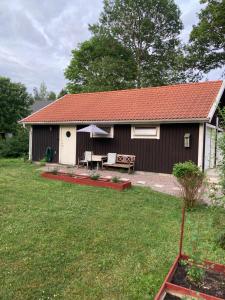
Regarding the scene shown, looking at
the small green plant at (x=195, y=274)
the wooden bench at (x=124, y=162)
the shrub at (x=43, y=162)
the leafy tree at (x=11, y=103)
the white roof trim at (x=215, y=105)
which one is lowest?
the small green plant at (x=195, y=274)

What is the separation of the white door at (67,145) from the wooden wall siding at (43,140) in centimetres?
28

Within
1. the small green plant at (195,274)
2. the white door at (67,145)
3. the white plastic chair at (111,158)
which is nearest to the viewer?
the small green plant at (195,274)

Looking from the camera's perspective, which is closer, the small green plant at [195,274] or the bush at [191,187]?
the small green plant at [195,274]

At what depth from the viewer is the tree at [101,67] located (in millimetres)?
24875

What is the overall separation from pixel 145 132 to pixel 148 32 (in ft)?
59.0

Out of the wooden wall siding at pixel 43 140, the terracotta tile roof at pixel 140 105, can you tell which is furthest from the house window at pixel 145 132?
the wooden wall siding at pixel 43 140

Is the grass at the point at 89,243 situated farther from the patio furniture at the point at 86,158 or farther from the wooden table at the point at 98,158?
the patio furniture at the point at 86,158

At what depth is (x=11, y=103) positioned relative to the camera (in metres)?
27.1

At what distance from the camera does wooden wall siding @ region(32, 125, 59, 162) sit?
14.1 metres

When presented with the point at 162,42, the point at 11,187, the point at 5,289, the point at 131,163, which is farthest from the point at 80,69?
the point at 5,289

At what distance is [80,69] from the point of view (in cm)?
2944

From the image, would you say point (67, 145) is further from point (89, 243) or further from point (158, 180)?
point (89, 243)

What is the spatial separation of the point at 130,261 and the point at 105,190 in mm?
4170

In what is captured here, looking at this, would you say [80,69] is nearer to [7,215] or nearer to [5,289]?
[7,215]
